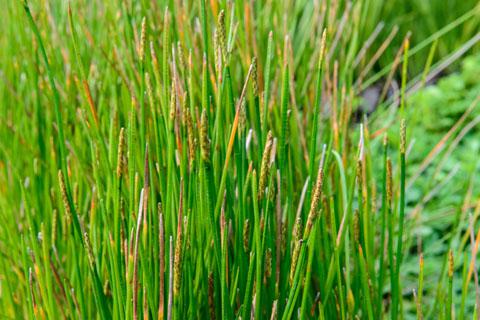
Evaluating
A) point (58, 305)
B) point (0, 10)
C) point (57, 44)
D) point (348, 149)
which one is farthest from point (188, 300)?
point (0, 10)

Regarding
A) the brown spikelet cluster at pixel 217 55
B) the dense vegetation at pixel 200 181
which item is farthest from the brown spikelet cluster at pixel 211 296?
the brown spikelet cluster at pixel 217 55

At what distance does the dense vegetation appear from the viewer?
0.81 metres

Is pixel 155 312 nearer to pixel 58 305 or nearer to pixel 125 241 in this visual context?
pixel 125 241

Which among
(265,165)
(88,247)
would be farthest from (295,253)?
(88,247)

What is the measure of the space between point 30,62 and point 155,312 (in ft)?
2.48

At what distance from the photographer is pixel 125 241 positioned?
842mm

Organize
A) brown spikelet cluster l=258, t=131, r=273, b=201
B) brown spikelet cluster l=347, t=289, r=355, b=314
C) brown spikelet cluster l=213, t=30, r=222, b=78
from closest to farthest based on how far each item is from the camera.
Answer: brown spikelet cluster l=258, t=131, r=273, b=201 < brown spikelet cluster l=213, t=30, r=222, b=78 < brown spikelet cluster l=347, t=289, r=355, b=314

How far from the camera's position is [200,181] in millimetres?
794

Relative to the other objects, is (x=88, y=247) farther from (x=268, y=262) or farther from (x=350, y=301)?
(x=350, y=301)

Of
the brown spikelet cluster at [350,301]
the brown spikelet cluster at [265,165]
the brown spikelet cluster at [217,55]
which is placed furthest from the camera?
the brown spikelet cluster at [350,301]

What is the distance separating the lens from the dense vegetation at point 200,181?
81 centimetres

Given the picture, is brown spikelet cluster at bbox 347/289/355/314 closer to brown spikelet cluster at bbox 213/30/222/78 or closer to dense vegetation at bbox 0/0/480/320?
dense vegetation at bbox 0/0/480/320

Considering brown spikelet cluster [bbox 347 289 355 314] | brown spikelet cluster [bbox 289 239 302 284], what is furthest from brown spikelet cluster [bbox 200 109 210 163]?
brown spikelet cluster [bbox 347 289 355 314]

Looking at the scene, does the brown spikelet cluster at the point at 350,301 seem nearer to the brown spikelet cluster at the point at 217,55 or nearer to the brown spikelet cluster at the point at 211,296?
the brown spikelet cluster at the point at 211,296
